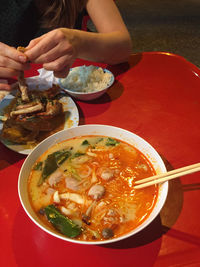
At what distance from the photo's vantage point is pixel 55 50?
1.79 metres

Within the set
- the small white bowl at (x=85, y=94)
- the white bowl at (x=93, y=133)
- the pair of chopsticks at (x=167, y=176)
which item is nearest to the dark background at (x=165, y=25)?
the small white bowl at (x=85, y=94)

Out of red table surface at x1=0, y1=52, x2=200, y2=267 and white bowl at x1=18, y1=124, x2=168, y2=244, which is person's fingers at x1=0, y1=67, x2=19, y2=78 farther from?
white bowl at x1=18, y1=124, x2=168, y2=244

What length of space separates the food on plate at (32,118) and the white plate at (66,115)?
32 millimetres

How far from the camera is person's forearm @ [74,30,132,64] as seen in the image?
2240mm

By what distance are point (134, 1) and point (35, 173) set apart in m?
9.11

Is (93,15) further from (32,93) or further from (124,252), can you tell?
(124,252)

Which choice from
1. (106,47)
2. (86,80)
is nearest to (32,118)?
(86,80)

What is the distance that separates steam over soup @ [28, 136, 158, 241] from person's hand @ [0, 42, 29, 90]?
69 centimetres

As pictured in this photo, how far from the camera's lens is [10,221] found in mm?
1244

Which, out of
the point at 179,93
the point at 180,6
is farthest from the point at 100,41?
the point at 180,6

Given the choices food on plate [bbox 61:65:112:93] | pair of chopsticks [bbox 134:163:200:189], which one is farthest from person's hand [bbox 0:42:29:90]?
pair of chopsticks [bbox 134:163:200:189]

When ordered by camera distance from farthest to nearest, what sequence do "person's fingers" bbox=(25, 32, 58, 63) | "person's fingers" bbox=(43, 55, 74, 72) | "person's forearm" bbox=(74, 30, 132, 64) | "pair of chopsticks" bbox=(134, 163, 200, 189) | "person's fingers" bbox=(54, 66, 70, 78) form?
"person's forearm" bbox=(74, 30, 132, 64), "person's fingers" bbox=(54, 66, 70, 78), "person's fingers" bbox=(43, 55, 74, 72), "person's fingers" bbox=(25, 32, 58, 63), "pair of chopsticks" bbox=(134, 163, 200, 189)

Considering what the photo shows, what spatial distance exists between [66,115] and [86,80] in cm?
49

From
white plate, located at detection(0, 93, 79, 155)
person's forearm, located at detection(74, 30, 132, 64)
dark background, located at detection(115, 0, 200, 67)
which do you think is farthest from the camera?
dark background, located at detection(115, 0, 200, 67)
